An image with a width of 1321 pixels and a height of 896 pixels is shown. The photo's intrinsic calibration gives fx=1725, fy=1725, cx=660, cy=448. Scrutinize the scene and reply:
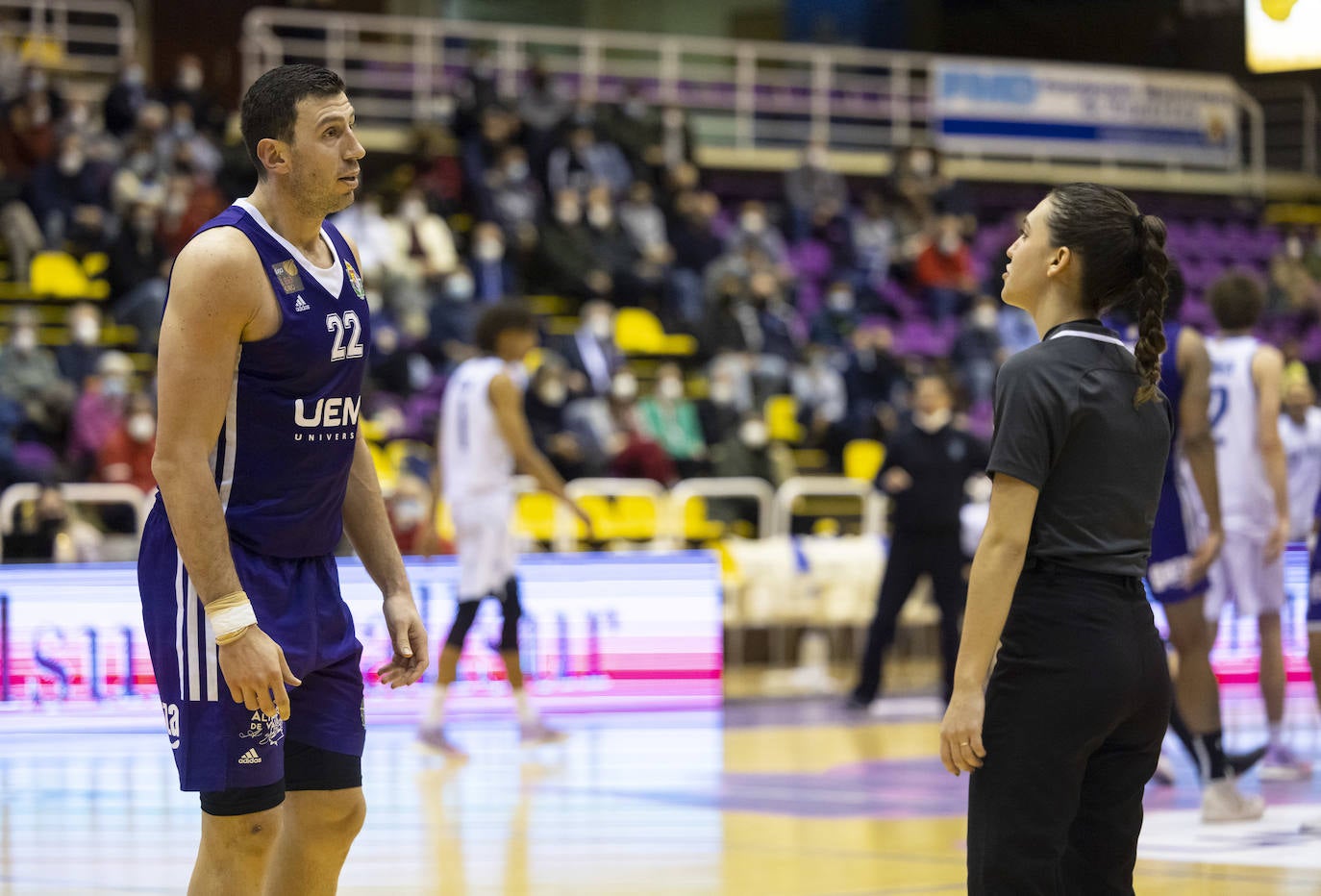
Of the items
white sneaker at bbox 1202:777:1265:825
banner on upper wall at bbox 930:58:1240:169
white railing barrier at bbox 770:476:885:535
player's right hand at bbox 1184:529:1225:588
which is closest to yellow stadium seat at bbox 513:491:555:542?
white railing barrier at bbox 770:476:885:535

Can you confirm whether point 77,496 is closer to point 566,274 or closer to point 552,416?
point 552,416

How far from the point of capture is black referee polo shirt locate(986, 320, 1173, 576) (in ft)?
10.9

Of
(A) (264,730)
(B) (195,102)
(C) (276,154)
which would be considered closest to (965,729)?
(A) (264,730)

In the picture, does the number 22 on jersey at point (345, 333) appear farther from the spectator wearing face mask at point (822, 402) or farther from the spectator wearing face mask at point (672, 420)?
the spectator wearing face mask at point (822, 402)

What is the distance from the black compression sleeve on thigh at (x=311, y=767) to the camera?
12.0ft

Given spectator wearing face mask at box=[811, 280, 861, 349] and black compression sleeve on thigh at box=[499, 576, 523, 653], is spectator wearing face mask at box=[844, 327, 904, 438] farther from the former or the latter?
black compression sleeve on thigh at box=[499, 576, 523, 653]

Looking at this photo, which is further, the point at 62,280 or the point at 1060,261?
the point at 62,280

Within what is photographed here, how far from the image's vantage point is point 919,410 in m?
11.2

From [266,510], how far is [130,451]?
32.2 feet

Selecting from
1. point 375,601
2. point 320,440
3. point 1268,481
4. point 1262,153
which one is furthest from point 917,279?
point 320,440

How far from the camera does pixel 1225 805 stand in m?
6.66

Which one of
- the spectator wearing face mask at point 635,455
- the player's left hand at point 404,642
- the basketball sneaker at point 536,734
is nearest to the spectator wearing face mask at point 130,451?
the spectator wearing face mask at point 635,455

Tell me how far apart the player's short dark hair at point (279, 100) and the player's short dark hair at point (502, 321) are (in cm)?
517

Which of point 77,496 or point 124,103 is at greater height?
point 124,103
